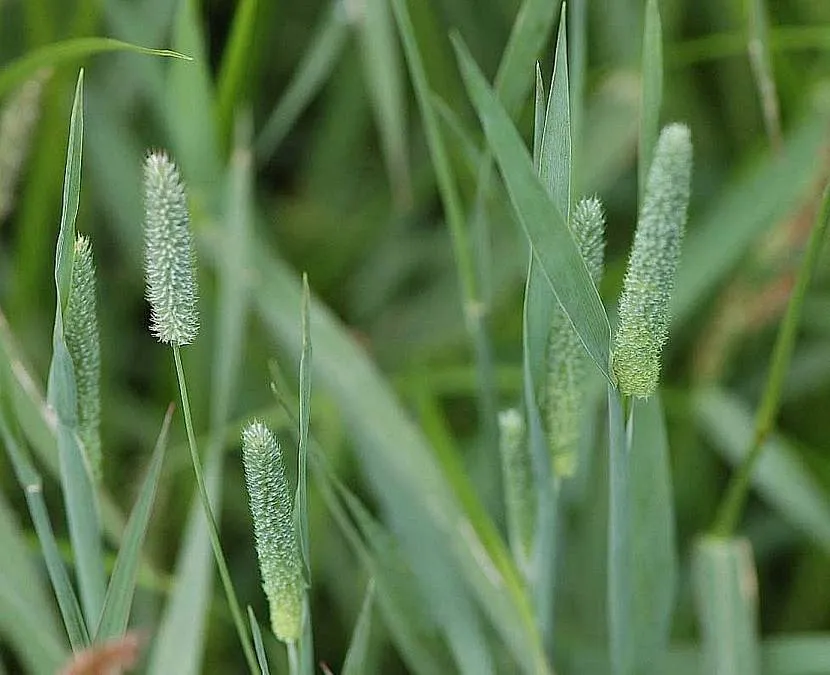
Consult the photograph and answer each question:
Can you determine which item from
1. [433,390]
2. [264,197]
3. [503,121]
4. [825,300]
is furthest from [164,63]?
[825,300]

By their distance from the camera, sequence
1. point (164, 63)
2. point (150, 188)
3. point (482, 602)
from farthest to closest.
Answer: point (164, 63) → point (482, 602) → point (150, 188)

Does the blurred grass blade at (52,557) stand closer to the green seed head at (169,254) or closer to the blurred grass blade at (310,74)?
the green seed head at (169,254)

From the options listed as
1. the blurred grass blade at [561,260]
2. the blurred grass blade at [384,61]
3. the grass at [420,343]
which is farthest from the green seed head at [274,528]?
the blurred grass blade at [384,61]

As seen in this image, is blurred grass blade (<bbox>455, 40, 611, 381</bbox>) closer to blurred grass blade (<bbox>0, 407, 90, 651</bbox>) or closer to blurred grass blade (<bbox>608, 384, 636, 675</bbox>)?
blurred grass blade (<bbox>608, 384, 636, 675</bbox>)

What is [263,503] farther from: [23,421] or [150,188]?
[23,421]

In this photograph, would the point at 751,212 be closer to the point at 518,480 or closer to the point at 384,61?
the point at 384,61
